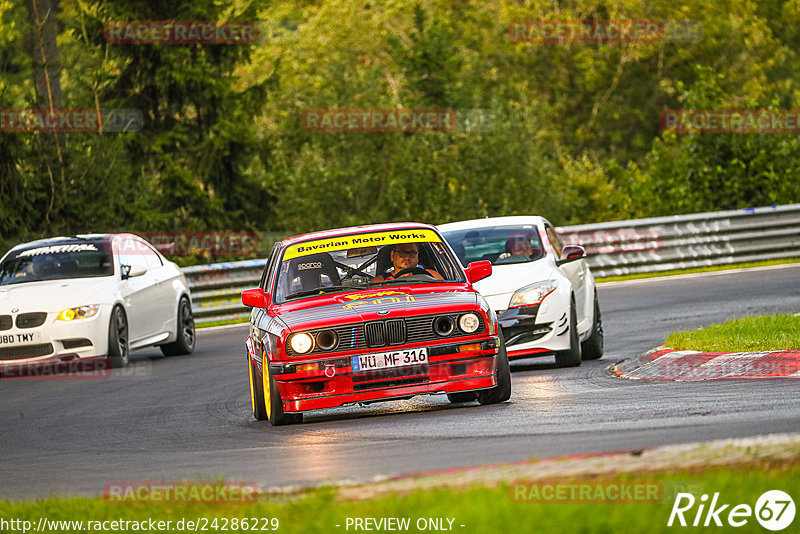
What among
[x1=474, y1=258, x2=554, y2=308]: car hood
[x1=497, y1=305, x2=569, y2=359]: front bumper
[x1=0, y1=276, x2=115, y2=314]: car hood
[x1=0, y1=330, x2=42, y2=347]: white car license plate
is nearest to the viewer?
[x1=497, y1=305, x2=569, y2=359]: front bumper

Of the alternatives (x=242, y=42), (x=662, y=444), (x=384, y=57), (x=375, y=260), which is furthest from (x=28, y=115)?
(x=384, y=57)

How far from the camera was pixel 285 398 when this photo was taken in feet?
34.8

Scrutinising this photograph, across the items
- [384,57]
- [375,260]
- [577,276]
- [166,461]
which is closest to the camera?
[166,461]

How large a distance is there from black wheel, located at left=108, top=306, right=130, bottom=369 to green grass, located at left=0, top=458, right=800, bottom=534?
32.4 ft

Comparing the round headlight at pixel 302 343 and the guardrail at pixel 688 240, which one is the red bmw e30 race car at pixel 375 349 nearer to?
the round headlight at pixel 302 343

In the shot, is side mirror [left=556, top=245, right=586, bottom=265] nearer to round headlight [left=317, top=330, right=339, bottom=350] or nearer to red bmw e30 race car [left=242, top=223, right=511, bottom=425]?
red bmw e30 race car [left=242, top=223, right=511, bottom=425]

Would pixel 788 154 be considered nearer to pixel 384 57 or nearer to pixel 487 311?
pixel 487 311

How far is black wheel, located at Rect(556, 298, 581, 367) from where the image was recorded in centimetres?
1399

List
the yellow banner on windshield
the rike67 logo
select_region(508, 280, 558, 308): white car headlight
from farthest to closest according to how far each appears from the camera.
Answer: select_region(508, 280, 558, 308): white car headlight
the yellow banner on windshield
the rike67 logo

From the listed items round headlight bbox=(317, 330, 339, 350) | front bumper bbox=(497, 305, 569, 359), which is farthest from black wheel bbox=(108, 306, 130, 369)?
round headlight bbox=(317, 330, 339, 350)

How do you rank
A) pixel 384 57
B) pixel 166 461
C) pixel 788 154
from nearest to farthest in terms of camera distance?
pixel 166 461 < pixel 788 154 < pixel 384 57

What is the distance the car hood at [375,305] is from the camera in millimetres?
10508

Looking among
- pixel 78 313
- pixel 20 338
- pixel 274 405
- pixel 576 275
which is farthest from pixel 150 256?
pixel 274 405

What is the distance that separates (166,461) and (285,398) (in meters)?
1.51
